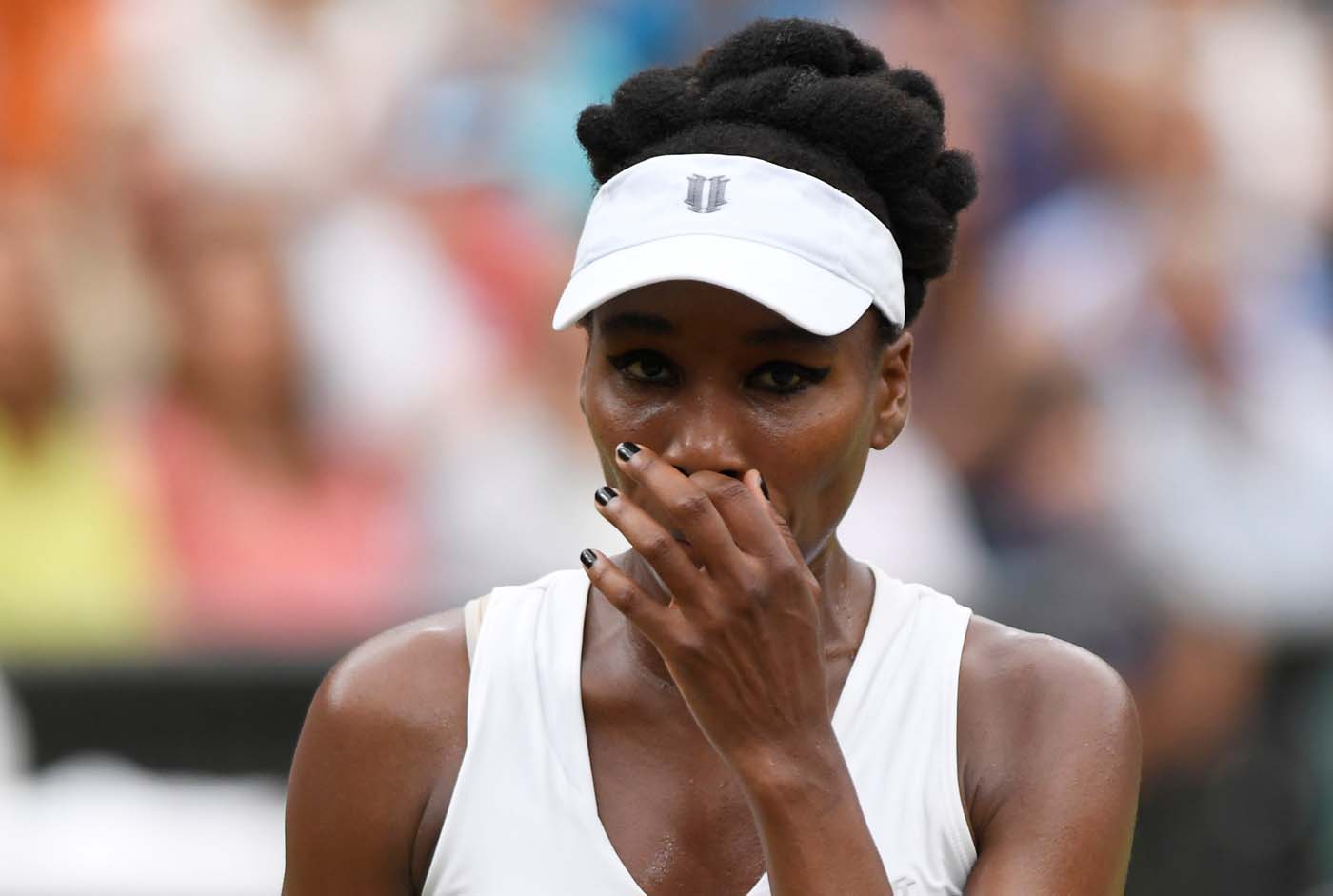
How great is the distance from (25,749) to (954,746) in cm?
349

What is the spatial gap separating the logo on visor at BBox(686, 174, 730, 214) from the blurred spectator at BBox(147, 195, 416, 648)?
10.5ft

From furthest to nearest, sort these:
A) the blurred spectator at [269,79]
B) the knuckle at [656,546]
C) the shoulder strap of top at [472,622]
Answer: the blurred spectator at [269,79]
the shoulder strap of top at [472,622]
the knuckle at [656,546]

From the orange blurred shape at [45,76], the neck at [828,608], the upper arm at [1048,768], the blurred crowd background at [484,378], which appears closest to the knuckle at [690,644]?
the neck at [828,608]

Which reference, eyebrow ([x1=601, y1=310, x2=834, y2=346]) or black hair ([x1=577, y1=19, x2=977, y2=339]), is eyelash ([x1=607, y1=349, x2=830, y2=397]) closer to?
eyebrow ([x1=601, y1=310, x2=834, y2=346])

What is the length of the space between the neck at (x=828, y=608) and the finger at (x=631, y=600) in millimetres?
309

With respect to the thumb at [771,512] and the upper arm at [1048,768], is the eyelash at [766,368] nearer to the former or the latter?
the thumb at [771,512]

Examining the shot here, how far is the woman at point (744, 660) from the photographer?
6.81 feet

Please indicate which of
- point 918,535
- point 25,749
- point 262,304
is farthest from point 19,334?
point 918,535

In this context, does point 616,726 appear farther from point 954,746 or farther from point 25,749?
point 25,749

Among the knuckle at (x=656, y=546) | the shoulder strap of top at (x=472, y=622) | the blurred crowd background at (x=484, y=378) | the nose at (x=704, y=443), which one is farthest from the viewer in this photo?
the blurred crowd background at (x=484, y=378)

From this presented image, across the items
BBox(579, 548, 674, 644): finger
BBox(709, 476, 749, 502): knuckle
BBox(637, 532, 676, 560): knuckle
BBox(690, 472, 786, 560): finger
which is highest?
BBox(709, 476, 749, 502): knuckle

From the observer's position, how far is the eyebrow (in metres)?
2.19

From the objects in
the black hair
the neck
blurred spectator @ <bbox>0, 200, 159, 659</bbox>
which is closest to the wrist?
the neck

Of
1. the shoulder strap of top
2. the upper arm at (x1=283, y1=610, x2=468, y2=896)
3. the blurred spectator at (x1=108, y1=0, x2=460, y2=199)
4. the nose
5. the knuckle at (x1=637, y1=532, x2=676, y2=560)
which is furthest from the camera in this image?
the blurred spectator at (x1=108, y1=0, x2=460, y2=199)
